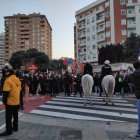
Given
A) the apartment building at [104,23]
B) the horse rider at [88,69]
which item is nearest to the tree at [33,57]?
the apartment building at [104,23]

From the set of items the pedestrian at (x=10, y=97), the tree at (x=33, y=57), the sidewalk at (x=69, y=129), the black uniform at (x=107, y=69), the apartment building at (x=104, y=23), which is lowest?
the sidewalk at (x=69, y=129)

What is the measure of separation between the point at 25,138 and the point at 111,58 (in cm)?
7300

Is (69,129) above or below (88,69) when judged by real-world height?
below

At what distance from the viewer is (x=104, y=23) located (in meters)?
110

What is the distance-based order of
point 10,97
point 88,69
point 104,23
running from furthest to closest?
1. point 104,23
2. point 88,69
3. point 10,97

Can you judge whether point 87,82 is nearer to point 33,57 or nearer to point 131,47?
point 131,47

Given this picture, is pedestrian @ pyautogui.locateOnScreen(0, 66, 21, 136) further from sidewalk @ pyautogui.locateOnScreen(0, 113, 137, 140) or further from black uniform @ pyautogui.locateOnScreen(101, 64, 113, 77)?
black uniform @ pyautogui.locateOnScreen(101, 64, 113, 77)

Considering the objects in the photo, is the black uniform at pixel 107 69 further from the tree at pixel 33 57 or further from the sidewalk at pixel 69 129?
the tree at pixel 33 57

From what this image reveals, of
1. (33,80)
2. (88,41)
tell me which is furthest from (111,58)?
(33,80)

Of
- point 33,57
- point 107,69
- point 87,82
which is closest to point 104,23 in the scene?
point 33,57

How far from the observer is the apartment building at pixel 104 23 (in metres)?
104

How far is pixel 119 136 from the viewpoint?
9.27m

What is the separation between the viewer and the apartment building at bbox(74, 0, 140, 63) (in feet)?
342

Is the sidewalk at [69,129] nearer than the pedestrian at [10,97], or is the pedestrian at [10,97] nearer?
the sidewalk at [69,129]
